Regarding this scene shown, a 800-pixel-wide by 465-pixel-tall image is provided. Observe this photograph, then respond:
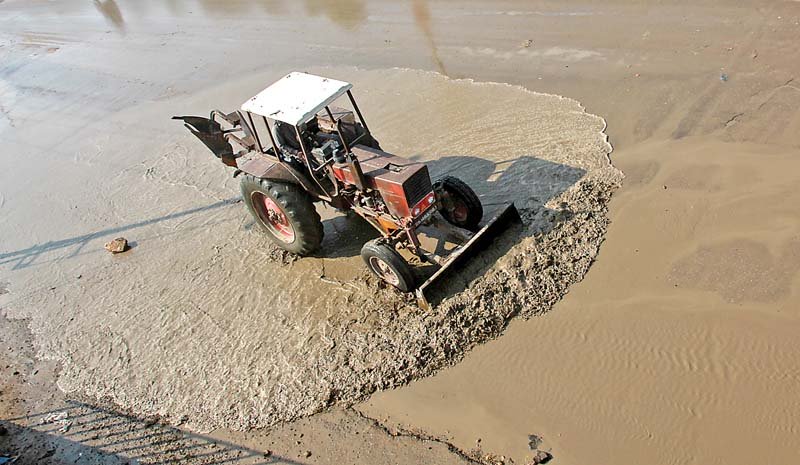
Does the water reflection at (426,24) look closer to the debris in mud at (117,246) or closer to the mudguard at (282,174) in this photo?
the mudguard at (282,174)

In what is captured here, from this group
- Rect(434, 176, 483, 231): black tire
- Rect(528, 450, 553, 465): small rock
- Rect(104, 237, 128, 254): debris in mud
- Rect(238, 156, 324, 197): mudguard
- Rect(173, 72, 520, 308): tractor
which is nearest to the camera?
Rect(528, 450, 553, 465): small rock

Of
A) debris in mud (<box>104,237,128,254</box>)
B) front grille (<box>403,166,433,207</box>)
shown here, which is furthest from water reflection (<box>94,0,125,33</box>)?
front grille (<box>403,166,433,207</box>)

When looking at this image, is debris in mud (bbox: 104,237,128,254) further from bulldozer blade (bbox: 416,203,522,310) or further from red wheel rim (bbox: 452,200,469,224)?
red wheel rim (bbox: 452,200,469,224)

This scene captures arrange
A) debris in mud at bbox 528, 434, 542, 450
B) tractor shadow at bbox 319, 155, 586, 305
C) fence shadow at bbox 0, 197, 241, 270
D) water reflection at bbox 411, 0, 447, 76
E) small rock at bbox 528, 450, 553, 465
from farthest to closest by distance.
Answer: water reflection at bbox 411, 0, 447, 76, fence shadow at bbox 0, 197, 241, 270, tractor shadow at bbox 319, 155, 586, 305, debris in mud at bbox 528, 434, 542, 450, small rock at bbox 528, 450, 553, 465

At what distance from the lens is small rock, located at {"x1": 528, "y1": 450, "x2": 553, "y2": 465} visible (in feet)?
16.6

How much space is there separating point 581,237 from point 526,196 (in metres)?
1.02

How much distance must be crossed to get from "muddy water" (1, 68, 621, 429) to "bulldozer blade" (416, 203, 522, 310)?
0.22m

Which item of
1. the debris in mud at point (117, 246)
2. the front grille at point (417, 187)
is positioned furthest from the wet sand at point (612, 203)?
the front grille at point (417, 187)

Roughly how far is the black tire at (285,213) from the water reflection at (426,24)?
521cm

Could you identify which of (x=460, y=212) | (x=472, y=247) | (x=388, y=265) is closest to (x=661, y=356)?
(x=472, y=247)

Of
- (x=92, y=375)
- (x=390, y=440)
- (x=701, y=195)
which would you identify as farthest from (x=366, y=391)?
(x=701, y=195)

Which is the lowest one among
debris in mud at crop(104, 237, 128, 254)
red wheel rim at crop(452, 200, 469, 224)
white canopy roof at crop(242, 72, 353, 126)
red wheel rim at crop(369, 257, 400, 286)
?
debris in mud at crop(104, 237, 128, 254)

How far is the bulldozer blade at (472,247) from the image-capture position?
6242 millimetres

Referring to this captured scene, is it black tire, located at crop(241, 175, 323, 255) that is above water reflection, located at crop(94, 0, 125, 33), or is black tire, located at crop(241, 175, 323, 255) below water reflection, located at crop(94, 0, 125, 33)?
below
